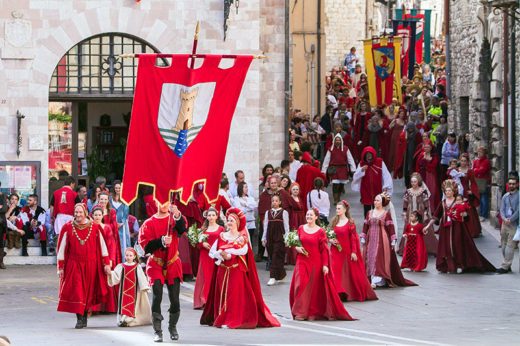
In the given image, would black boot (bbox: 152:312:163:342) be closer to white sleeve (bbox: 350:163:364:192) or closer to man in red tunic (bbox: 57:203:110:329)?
man in red tunic (bbox: 57:203:110:329)

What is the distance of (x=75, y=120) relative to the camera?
3275 centimetres

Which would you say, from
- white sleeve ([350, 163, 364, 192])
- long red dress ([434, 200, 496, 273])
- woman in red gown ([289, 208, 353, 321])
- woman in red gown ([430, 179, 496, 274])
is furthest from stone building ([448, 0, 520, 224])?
woman in red gown ([289, 208, 353, 321])

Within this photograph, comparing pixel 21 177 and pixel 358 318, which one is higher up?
pixel 21 177

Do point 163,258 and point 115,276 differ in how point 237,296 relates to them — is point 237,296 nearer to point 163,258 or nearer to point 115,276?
point 115,276

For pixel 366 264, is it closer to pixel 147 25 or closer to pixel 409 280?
pixel 409 280

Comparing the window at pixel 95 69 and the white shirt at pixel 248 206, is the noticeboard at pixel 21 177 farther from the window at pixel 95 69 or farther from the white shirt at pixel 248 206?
the white shirt at pixel 248 206

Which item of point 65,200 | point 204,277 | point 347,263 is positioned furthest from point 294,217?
point 204,277

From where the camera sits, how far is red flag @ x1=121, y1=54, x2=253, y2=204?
18.8 meters

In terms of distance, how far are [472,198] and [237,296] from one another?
10.9m

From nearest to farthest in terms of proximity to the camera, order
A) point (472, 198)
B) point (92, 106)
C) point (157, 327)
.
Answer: point (157, 327)
point (472, 198)
point (92, 106)

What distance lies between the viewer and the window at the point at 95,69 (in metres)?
31.5

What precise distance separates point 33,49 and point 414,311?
11.1 m

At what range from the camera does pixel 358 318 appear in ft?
74.0

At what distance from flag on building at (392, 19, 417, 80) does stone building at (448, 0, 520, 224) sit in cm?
540
